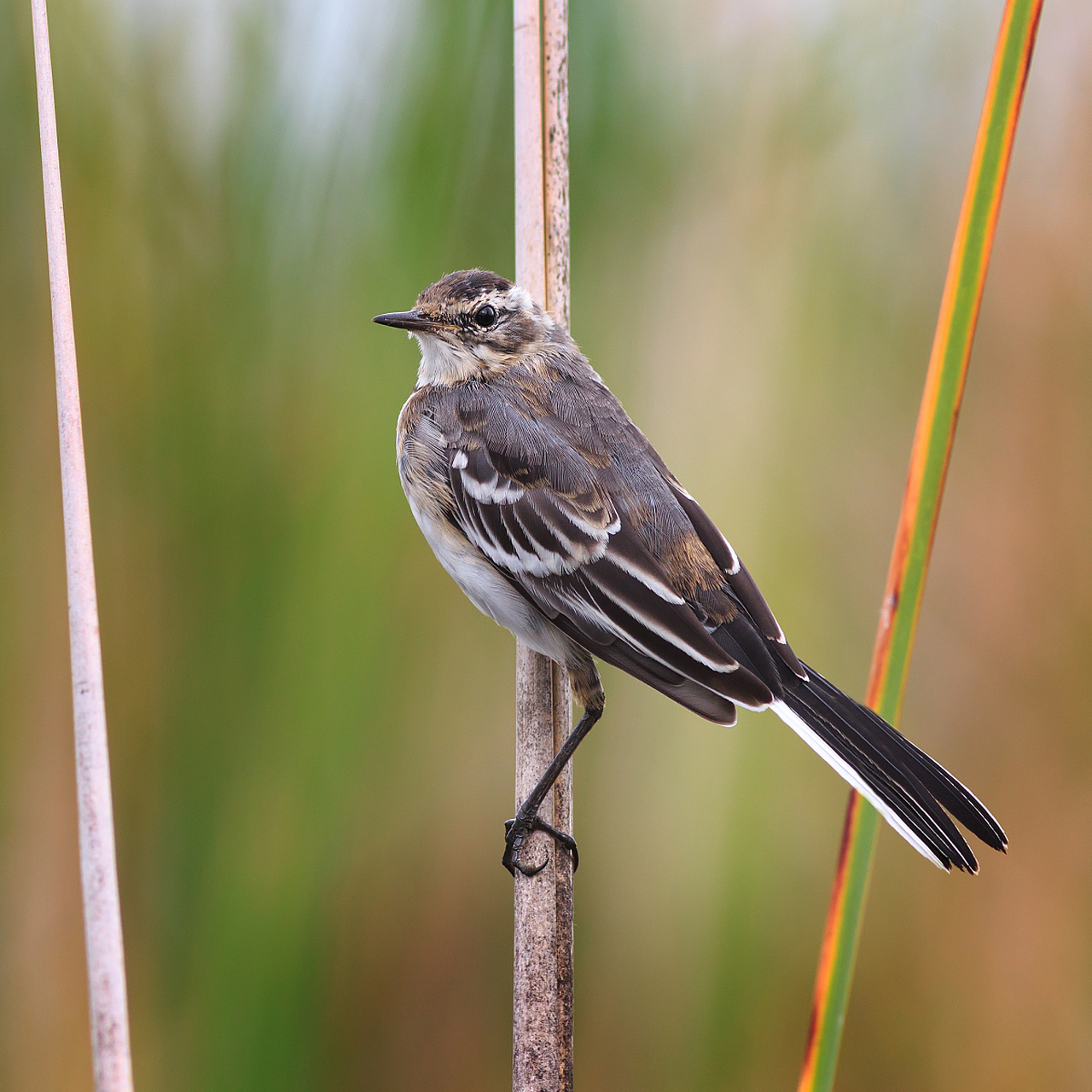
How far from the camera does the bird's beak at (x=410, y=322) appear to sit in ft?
6.04

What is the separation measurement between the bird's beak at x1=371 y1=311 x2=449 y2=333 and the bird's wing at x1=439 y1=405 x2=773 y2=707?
205 millimetres

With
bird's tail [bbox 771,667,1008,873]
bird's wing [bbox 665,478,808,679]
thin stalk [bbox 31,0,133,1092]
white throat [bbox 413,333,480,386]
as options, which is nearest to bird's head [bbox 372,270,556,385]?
white throat [bbox 413,333,480,386]

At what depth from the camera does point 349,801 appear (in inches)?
71.9

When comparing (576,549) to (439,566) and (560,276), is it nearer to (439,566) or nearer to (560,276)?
(439,566)

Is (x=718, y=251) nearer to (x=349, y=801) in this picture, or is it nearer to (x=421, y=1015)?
(x=349, y=801)

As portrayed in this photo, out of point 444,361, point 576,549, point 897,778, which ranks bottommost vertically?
point 897,778

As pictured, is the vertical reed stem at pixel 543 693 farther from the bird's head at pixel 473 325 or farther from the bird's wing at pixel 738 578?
the bird's wing at pixel 738 578

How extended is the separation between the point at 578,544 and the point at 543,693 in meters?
0.31

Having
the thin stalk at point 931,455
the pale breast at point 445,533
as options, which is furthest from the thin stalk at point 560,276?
the thin stalk at point 931,455

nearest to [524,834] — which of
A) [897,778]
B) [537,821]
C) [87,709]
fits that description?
[537,821]

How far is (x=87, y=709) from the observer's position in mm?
1203

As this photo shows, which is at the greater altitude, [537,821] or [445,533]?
[445,533]

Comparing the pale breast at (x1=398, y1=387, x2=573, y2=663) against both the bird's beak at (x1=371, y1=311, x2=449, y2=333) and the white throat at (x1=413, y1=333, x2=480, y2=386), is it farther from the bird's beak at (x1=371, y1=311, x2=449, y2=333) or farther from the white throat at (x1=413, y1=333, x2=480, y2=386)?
the bird's beak at (x1=371, y1=311, x2=449, y2=333)

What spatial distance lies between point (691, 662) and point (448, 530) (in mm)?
583
